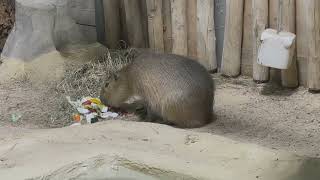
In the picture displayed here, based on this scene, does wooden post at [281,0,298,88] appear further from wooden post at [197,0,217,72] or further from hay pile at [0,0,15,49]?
hay pile at [0,0,15,49]

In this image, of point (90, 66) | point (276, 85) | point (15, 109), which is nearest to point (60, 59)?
point (90, 66)

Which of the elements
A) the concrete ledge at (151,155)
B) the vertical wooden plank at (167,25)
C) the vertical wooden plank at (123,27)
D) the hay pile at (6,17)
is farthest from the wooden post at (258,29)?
the hay pile at (6,17)

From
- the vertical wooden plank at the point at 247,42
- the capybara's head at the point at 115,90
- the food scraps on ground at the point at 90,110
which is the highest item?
the vertical wooden plank at the point at 247,42

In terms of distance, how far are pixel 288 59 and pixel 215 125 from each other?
0.94 metres

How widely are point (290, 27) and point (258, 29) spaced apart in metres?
0.31

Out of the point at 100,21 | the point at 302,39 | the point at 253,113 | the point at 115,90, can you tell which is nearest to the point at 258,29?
the point at 302,39

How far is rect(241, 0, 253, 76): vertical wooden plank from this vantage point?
585 centimetres

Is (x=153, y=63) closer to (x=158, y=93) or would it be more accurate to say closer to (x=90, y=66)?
(x=158, y=93)

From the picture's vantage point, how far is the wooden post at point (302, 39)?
543 cm

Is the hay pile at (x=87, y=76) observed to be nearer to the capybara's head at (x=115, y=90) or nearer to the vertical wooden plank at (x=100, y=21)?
the capybara's head at (x=115, y=90)

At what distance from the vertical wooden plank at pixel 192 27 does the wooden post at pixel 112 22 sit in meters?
0.95

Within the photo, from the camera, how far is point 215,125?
5012mm

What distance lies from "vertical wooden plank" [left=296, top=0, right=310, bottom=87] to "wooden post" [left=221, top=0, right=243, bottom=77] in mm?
585

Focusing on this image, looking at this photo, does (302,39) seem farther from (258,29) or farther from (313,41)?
(258,29)
